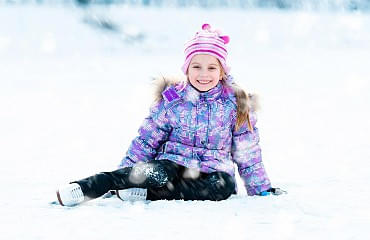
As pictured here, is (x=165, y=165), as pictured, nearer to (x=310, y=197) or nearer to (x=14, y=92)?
(x=310, y=197)

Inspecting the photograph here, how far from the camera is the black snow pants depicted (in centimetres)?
270

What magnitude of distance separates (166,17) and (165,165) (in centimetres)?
1687

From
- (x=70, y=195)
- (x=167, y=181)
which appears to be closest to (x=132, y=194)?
(x=167, y=181)

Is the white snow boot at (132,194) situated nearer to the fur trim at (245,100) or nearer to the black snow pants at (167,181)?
the black snow pants at (167,181)

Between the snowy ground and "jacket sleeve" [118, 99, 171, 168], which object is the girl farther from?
the snowy ground

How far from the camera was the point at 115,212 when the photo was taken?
8.09 ft

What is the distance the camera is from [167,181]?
2785 millimetres

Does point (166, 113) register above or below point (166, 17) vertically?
below

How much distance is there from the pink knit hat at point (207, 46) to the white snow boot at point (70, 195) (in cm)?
90

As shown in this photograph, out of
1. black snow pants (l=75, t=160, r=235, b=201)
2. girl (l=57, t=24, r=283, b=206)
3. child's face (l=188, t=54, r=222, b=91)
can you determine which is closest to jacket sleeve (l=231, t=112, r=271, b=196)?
girl (l=57, t=24, r=283, b=206)

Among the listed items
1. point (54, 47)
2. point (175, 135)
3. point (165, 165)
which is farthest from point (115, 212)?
point (54, 47)

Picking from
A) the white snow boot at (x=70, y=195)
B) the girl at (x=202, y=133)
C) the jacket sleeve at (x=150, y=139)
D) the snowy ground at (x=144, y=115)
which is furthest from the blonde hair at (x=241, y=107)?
the white snow boot at (x=70, y=195)

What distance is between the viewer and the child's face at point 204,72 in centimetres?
296

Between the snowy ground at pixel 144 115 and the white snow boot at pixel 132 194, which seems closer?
the snowy ground at pixel 144 115
